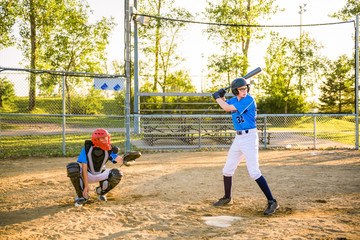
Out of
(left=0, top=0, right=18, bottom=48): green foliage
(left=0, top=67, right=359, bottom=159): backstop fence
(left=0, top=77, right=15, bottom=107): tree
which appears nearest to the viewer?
(left=0, top=67, right=359, bottom=159): backstop fence

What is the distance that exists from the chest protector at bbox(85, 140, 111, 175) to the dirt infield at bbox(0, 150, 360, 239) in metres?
0.52

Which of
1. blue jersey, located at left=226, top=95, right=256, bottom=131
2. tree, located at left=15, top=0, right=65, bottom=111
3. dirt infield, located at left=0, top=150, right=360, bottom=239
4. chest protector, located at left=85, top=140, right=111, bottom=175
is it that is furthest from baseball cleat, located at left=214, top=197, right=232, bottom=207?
tree, located at left=15, top=0, right=65, bottom=111

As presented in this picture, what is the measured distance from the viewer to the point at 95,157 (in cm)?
486

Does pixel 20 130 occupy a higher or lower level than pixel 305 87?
lower

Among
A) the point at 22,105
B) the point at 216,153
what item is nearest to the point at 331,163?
the point at 216,153

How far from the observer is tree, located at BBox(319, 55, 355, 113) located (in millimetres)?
33781

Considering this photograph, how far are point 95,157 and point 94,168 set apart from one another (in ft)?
0.68

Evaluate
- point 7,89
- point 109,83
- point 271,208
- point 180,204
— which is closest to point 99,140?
point 180,204

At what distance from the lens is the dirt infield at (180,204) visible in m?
3.58

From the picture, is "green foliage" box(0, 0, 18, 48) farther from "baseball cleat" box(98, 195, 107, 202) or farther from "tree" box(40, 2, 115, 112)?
"baseball cleat" box(98, 195, 107, 202)

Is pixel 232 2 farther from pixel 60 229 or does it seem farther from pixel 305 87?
pixel 60 229

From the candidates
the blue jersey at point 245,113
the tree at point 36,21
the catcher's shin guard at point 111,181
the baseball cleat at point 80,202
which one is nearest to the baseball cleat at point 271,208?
the blue jersey at point 245,113

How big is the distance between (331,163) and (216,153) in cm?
358

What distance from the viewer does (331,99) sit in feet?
114
